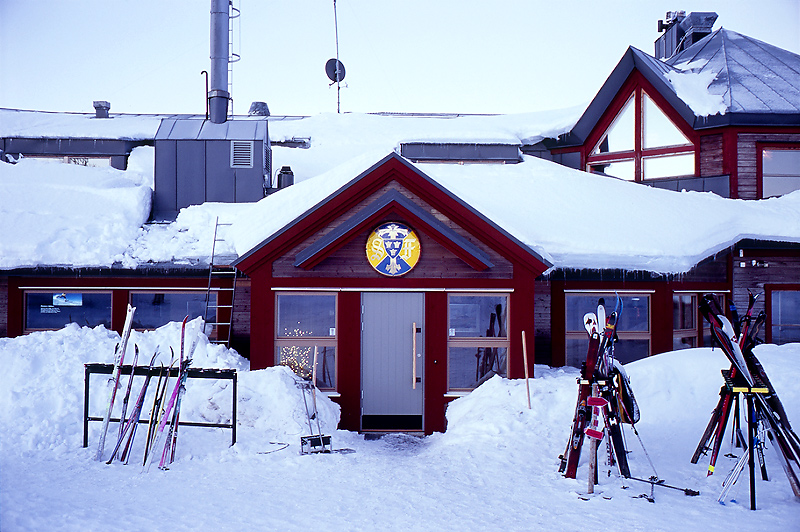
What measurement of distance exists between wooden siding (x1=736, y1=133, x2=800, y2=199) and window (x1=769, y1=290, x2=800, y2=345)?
104 inches

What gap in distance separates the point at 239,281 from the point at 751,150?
1284cm

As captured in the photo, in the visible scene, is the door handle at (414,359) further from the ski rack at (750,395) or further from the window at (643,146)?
the window at (643,146)

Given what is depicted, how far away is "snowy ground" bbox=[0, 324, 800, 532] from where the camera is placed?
5.70m

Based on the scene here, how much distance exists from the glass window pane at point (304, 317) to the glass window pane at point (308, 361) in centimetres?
27

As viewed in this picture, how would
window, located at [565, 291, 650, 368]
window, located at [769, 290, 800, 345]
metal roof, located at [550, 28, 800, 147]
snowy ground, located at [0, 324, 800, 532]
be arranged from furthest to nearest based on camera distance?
metal roof, located at [550, 28, 800, 147] < window, located at [769, 290, 800, 345] < window, located at [565, 291, 650, 368] < snowy ground, located at [0, 324, 800, 532]

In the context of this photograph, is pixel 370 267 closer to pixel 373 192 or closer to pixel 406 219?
pixel 406 219

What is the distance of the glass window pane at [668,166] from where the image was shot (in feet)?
49.4

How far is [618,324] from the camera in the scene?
1277 cm

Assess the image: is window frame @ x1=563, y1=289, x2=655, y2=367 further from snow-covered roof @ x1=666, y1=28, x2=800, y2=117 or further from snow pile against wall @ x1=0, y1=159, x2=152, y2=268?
snow pile against wall @ x1=0, y1=159, x2=152, y2=268

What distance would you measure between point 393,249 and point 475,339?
2220 mm

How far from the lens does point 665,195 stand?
14352mm

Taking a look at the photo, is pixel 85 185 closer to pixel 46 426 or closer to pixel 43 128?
pixel 43 128

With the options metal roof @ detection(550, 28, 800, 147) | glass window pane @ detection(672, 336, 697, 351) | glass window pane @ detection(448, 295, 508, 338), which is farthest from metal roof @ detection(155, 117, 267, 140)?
glass window pane @ detection(672, 336, 697, 351)

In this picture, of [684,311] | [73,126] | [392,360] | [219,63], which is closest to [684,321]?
[684,311]
